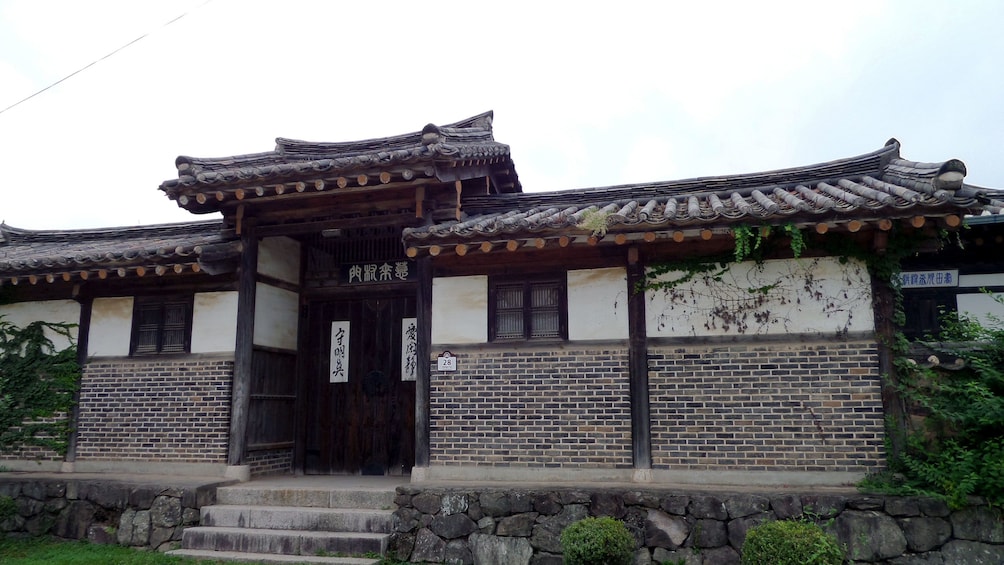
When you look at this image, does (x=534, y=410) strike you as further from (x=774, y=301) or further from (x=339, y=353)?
(x=339, y=353)

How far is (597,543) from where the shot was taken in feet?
21.0

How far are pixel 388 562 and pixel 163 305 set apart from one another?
17.9 feet

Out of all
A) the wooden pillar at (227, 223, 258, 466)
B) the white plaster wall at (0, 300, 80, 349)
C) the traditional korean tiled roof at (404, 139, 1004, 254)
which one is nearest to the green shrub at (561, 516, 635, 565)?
the traditional korean tiled roof at (404, 139, 1004, 254)

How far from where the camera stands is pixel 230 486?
29.4 feet

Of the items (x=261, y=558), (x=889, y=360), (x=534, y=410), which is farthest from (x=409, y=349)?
(x=889, y=360)

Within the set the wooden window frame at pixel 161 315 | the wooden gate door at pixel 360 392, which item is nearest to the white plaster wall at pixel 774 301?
the wooden gate door at pixel 360 392

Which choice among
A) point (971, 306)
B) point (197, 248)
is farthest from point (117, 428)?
point (971, 306)

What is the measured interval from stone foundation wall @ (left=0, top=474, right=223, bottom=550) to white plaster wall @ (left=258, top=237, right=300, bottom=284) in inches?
129

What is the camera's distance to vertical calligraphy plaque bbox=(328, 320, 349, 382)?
35.8 ft

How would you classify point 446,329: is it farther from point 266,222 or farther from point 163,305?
point 163,305

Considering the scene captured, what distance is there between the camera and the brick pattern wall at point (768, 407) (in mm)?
Answer: 7355

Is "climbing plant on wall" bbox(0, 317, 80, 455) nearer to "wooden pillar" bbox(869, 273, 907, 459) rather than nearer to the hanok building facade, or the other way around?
the hanok building facade

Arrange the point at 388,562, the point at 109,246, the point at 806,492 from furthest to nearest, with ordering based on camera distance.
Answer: the point at 109,246 → the point at 388,562 → the point at 806,492

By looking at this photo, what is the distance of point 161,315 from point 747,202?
844 centimetres
